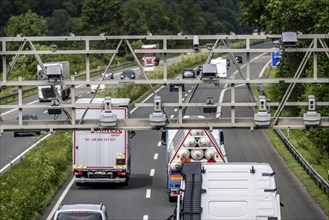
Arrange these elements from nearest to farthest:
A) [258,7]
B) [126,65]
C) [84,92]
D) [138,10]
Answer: [258,7]
[84,92]
[126,65]
[138,10]

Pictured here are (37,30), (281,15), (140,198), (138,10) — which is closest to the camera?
(140,198)

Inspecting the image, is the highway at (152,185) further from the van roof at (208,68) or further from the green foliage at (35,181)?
the van roof at (208,68)

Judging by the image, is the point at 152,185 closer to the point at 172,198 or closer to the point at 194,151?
the point at 172,198

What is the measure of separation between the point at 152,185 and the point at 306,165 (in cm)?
739

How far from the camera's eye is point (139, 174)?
49.9m

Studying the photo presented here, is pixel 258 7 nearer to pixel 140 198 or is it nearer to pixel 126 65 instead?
pixel 140 198

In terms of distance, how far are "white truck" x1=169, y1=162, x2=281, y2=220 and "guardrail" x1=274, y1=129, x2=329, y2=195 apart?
49.5 feet

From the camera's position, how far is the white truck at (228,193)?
82.2 feet

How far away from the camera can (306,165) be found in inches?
1875

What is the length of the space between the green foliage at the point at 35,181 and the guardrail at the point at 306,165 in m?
11.3

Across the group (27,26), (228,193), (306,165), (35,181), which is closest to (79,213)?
(228,193)

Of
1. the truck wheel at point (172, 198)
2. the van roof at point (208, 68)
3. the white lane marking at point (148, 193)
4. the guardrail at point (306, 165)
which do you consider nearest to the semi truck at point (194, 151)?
the truck wheel at point (172, 198)

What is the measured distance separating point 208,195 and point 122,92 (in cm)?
5518

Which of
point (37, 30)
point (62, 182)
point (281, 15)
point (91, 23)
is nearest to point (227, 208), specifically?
point (62, 182)
